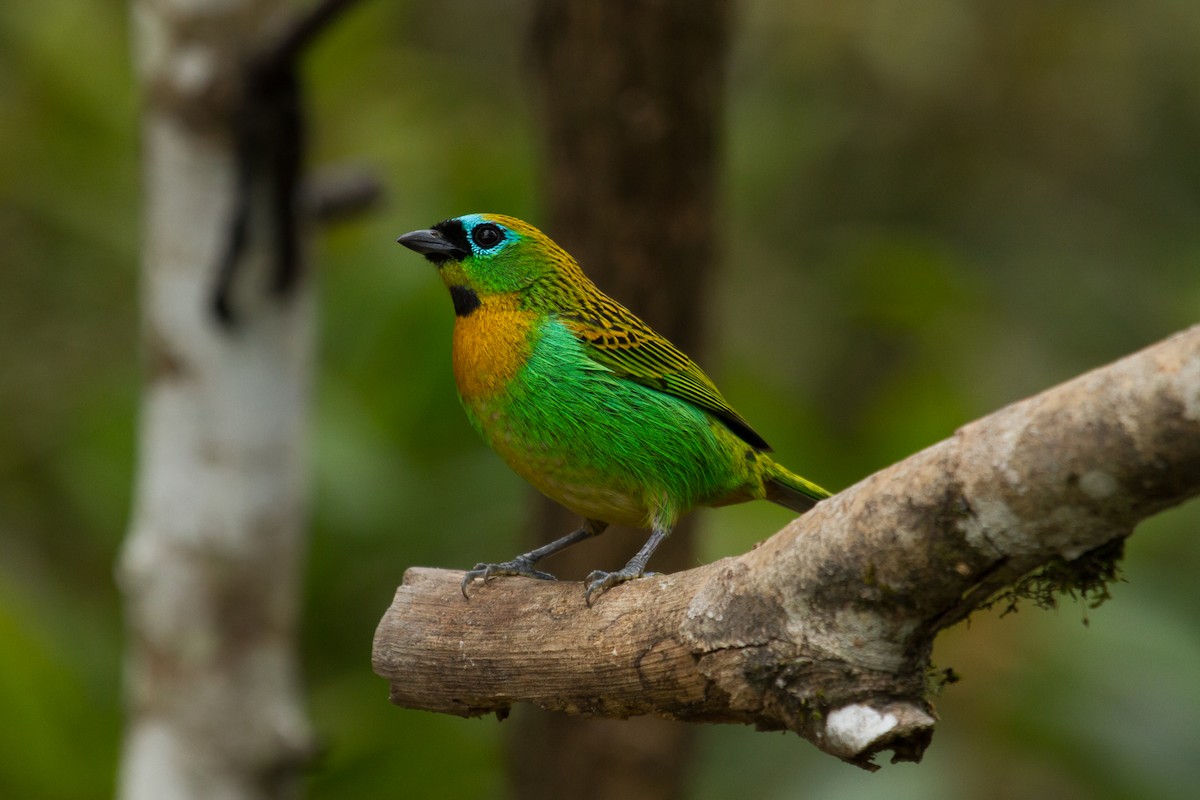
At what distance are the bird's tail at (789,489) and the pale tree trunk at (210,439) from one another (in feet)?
6.13

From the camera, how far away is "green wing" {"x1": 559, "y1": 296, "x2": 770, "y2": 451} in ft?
10.9

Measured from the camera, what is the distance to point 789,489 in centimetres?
360

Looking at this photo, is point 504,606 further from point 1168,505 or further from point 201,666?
point 201,666

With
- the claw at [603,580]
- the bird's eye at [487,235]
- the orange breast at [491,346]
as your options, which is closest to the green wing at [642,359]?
the orange breast at [491,346]

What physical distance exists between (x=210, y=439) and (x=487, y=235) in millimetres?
1833

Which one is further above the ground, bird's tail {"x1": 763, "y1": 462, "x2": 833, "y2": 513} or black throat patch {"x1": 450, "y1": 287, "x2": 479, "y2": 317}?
Result: black throat patch {"x1": 450, "y1": 287, "x2": 479, "y2": 317}

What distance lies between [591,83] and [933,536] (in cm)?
291

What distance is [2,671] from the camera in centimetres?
528

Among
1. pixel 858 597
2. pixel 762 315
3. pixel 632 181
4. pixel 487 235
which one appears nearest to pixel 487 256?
pixel 487 235

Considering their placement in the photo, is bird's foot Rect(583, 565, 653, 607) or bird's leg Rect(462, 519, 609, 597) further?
bird's leg Rect(462, 519, 609, 597)

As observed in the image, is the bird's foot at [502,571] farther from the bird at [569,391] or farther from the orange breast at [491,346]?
the orange breast at [491,346]

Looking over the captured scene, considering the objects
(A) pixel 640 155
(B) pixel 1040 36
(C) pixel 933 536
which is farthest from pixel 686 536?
(B) pixel 1040 36

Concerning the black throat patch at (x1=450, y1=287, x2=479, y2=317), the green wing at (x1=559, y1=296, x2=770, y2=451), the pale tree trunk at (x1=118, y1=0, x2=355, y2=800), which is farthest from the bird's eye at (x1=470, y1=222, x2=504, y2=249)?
the pale tree trunk at (x1=118, y1=0, x2=355, y2=800)

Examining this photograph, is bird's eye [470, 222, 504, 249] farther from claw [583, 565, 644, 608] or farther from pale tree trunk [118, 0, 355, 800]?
pale tree trunk [118, 0, 355, 800]
